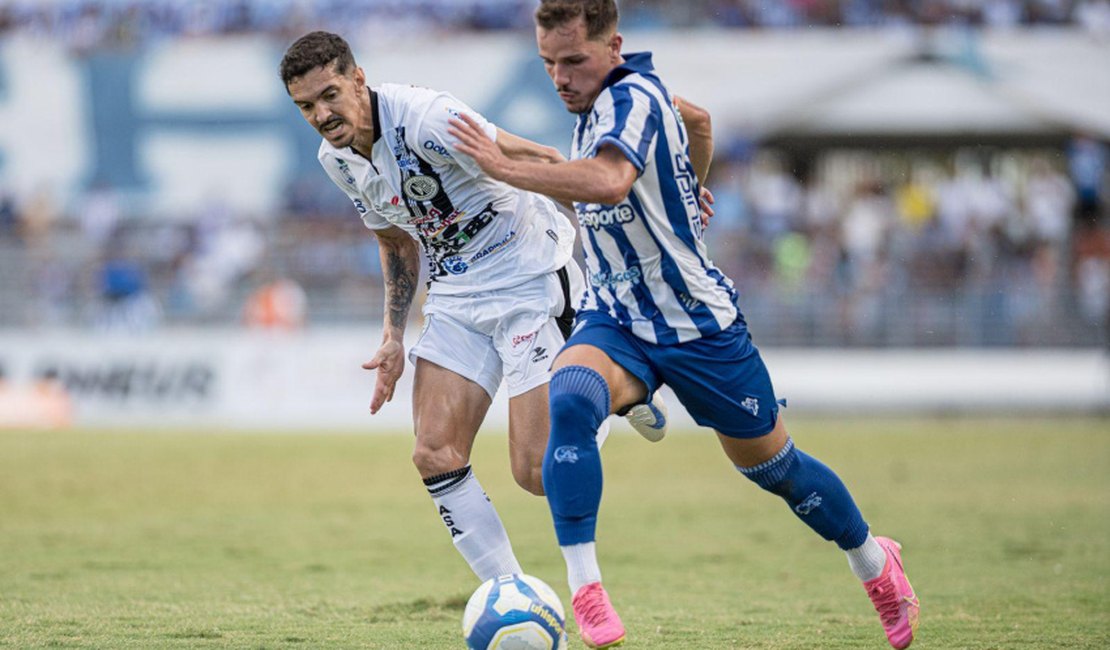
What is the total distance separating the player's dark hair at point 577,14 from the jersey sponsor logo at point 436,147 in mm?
945

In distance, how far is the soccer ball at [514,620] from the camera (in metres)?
5.67

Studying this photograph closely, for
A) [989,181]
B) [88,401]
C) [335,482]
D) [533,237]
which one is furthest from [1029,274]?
[533,237]

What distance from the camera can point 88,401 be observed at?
73.5 ft

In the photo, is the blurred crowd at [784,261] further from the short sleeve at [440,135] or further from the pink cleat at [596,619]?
the pink cleat at [596,619]

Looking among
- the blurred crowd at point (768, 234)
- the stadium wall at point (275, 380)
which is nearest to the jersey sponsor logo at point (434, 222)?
the stadium wall at point (275, 380)

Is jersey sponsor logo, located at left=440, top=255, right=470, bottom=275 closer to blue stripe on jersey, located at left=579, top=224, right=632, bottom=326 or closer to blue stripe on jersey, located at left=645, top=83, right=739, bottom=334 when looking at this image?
blue stripe on jersey, located at left=579, top=224, right=632, bottom=326

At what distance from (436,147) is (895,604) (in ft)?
9.25

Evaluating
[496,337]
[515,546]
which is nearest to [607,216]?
[496,337]

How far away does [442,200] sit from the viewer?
6.82 m

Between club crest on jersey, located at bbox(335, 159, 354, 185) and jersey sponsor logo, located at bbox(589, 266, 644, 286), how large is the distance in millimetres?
1386

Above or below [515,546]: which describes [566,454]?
above

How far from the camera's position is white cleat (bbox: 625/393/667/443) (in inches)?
277

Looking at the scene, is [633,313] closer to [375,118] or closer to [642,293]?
[642,293]

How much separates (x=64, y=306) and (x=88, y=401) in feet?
7.64
